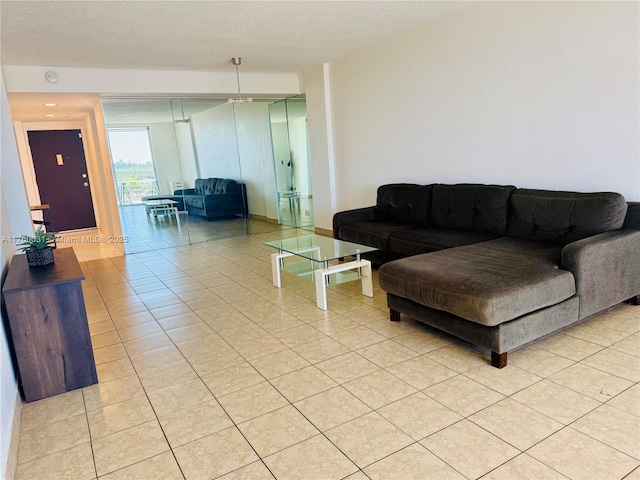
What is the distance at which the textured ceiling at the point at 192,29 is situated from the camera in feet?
10.9

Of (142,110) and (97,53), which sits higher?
(97,53)

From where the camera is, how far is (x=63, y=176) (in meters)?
8.52

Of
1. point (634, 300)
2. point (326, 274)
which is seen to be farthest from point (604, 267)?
point (326, 274)

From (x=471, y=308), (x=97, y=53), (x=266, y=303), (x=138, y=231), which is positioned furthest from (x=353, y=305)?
(x=138, y=231)

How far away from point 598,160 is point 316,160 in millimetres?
3885

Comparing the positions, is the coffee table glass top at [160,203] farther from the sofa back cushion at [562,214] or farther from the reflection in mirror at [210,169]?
the sofa back cushion at [562,214]

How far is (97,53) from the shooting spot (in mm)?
4492

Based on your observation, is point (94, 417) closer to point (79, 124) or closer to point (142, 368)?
point (142, 368)

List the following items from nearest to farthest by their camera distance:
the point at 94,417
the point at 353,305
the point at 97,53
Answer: the point at 94,417 < the point at 353,305 < the point at 97,53

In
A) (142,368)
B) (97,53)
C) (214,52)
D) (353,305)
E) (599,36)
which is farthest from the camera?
(214,52)

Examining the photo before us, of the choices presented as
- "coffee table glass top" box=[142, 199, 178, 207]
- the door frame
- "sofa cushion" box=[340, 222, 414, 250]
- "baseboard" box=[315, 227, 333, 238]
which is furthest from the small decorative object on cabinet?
the door frame

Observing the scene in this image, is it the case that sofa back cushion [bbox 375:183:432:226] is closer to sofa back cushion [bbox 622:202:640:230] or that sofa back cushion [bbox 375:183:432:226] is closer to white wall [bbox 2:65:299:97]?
sofa back cushion [bbox 622:202:640:230]

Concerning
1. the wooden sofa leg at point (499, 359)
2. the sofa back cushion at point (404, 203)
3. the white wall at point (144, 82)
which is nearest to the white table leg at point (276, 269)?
the sofa back cushion at point (404, 203)

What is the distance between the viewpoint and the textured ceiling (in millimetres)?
3334
